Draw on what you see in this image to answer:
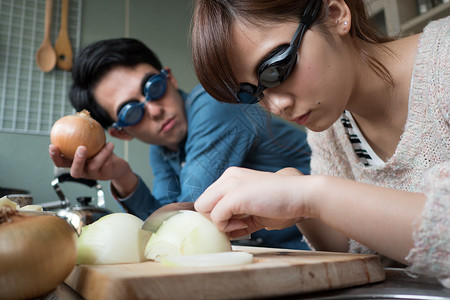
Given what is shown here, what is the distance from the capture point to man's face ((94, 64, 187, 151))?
1470 mm

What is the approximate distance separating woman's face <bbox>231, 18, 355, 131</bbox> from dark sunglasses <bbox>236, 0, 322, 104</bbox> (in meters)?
0.01

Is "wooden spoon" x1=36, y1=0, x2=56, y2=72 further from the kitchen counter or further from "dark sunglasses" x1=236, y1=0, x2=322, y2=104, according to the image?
the kitchen counter

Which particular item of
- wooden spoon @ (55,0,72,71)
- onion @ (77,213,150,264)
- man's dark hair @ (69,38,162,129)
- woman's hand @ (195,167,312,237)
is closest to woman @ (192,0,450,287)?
woman's hand @ (195,167,312,237)

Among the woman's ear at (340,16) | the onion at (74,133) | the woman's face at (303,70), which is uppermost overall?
the woman's ear at (340,16)

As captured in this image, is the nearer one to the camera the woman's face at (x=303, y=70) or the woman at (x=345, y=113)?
the woman at (x=345, y=113)

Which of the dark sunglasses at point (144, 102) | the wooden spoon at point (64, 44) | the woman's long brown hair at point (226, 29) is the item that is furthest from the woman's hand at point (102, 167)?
the wooden spoon at point (64, 44)

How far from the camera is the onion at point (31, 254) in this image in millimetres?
370

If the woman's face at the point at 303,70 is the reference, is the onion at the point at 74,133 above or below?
below

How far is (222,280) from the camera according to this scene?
39cm

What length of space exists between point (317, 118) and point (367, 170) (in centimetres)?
23

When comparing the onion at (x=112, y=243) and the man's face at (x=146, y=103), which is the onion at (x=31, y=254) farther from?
the man's face at (x=146, y=103)

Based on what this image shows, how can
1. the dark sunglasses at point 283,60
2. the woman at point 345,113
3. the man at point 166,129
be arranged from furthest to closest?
the man at point 166,129, the dark sunglasses at point 283,60, the woman at point 345,113

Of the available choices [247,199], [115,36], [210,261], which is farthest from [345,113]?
[115,36]

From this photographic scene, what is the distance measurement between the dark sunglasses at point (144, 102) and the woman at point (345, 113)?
65 centimetres
